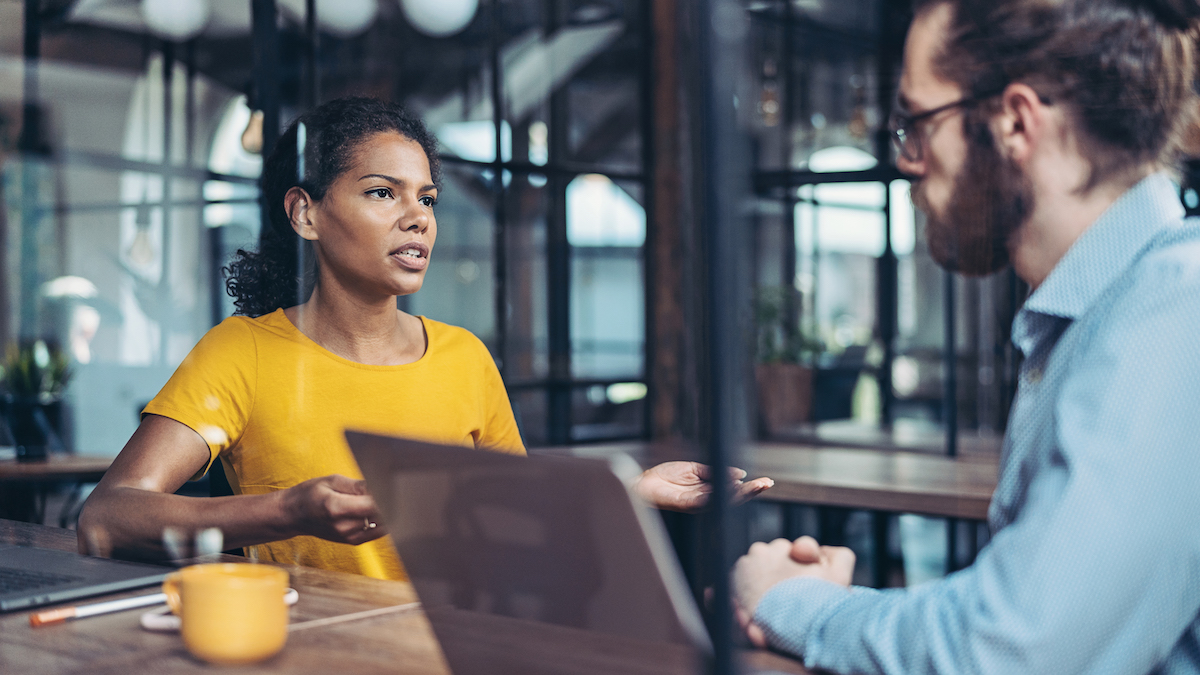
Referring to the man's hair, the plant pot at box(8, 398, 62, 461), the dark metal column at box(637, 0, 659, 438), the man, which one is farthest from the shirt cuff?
the dark metal column at box(637, 0, 659, 438)

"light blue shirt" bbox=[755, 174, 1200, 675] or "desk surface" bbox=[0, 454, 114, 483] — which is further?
"desk surface" bbox=[0, 454, 114, 483]

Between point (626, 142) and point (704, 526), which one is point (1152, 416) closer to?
point (704, 526)

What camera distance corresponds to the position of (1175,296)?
0.81m

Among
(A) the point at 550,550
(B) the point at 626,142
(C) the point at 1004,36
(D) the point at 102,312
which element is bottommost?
(A) the point at 550,550

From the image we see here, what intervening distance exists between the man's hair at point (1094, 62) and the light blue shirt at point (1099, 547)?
0.45 feet

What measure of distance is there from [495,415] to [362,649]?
664mm

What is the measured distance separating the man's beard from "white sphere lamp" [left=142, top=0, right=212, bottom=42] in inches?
62.4

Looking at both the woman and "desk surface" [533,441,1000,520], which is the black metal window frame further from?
the woman

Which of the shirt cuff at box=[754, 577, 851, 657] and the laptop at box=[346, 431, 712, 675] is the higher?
the laptop at box=[346, 431, 712, 675]

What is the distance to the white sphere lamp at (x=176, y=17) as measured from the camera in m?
2.08

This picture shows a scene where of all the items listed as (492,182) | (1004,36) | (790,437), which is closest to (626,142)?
(492,182)

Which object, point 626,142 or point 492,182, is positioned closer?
point 492,182

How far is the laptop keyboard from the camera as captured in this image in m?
1.19

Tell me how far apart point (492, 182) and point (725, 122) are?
13.7 ft
